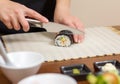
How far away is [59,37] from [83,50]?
0.11 metres

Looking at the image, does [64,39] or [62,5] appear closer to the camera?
[64,39]

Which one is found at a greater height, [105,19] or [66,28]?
[66,28]

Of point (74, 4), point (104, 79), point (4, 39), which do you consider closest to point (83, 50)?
point (4, 39)

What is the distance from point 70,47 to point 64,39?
38mm

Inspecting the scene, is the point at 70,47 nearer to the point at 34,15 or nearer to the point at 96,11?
the point at 34,15

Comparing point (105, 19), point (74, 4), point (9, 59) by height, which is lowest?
point (105, 19)

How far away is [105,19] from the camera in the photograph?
73.9 inches

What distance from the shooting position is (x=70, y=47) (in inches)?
37.2

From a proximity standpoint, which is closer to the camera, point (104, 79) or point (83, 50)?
point (104, 79)

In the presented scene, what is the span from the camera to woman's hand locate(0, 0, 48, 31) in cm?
87

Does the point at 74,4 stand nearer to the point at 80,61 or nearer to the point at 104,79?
the point at 80,61

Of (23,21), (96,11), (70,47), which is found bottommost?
(96,11)

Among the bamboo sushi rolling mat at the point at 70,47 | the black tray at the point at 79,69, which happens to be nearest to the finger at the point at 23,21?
the bamboo sushi rolling mat at the point at 70,47

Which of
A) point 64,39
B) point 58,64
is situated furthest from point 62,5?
point 58,64
